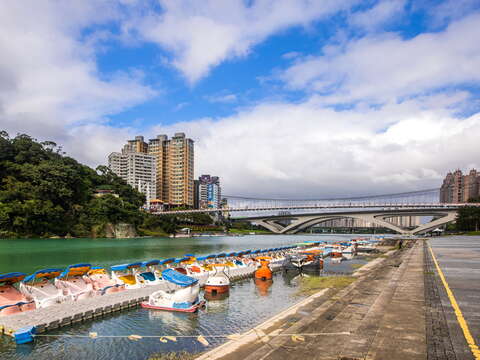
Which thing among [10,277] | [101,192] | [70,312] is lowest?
[70,312]

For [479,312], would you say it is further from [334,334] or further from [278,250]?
[278,250]

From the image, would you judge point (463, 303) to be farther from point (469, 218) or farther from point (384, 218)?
point (384, 218)

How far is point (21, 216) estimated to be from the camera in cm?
8362

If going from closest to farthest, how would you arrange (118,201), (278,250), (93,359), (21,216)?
(93,359) → (278,250) → (21,216) → (118,201)

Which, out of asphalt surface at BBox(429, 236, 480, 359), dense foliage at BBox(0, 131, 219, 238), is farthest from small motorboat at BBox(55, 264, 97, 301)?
dense foliage at BBox(0, 131, 219, 238)

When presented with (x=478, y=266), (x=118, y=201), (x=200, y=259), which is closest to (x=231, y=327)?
(x=200, y=259)

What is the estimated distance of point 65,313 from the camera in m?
15.5

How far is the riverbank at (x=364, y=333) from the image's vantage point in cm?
896

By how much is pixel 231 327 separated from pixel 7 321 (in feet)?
29.4

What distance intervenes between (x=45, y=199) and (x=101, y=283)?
82.9m

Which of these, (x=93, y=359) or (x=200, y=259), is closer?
(x=93, y=359)

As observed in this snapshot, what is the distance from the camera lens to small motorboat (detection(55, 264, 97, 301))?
60.7ft

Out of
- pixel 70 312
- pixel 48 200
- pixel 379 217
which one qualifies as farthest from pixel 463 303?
pixel 379 217

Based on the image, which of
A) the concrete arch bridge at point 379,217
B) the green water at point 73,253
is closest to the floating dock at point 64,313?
the green water at point 73,253
